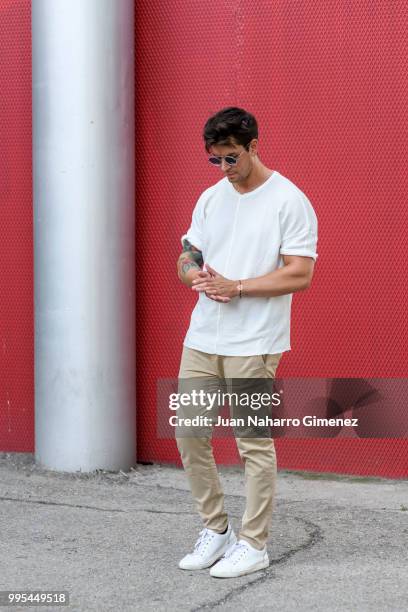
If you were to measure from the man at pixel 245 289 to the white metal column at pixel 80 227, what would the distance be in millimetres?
1688

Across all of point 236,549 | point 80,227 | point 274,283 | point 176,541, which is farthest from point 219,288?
point 80,227

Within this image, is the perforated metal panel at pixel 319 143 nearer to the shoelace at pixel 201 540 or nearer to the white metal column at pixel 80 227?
the white metal column at pixel 80 227

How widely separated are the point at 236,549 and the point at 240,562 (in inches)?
2.5

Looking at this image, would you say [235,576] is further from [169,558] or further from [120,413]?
[120,413]

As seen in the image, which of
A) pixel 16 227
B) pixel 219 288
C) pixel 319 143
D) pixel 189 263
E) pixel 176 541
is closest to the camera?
pixel 219 288

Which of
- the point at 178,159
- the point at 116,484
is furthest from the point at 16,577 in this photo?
the point at 178,159

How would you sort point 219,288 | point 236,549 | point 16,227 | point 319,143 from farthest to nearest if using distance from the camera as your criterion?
point 16,227 → point 319,143 → point 236,549 → point 219,288

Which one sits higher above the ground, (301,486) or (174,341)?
(174,341)

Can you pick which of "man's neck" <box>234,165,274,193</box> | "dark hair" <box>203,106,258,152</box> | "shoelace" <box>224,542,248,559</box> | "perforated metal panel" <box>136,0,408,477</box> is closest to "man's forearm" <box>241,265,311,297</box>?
"man's neck" <box>234,165,274,193</box>

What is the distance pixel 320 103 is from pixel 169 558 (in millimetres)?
2573

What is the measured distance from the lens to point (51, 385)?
5762 mm

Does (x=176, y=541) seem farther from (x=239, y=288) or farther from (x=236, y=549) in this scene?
(x=239, y=288)

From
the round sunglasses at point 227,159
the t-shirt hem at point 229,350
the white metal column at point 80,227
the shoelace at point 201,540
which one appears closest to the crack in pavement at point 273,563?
the shoelace at point 201,540

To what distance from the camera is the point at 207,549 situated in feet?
13.4
